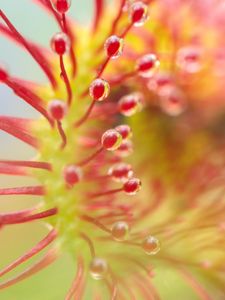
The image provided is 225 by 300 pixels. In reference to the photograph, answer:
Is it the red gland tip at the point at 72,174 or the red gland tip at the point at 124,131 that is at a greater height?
the red gland tip at the point at 124,131

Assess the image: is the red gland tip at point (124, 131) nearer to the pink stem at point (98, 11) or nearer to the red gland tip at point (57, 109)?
the red gland tip at point (57, 109)

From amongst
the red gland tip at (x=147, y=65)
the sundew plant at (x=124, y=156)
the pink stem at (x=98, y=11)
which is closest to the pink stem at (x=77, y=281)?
the sundew plant at (x=124, y=156)

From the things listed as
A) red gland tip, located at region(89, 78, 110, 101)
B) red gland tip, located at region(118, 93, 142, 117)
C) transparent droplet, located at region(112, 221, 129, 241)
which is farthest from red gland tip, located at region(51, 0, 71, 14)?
transparent droplet, located at region(112, 221, 129, 241)

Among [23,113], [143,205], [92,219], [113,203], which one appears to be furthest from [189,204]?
[23,113]

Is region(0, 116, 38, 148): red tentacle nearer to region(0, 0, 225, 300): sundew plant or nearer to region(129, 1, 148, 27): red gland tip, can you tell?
region(0, 0, 225, 300): sundew plant

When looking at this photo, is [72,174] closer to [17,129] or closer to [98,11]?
[17,129]

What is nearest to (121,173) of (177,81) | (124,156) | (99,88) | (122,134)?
(122,134)
